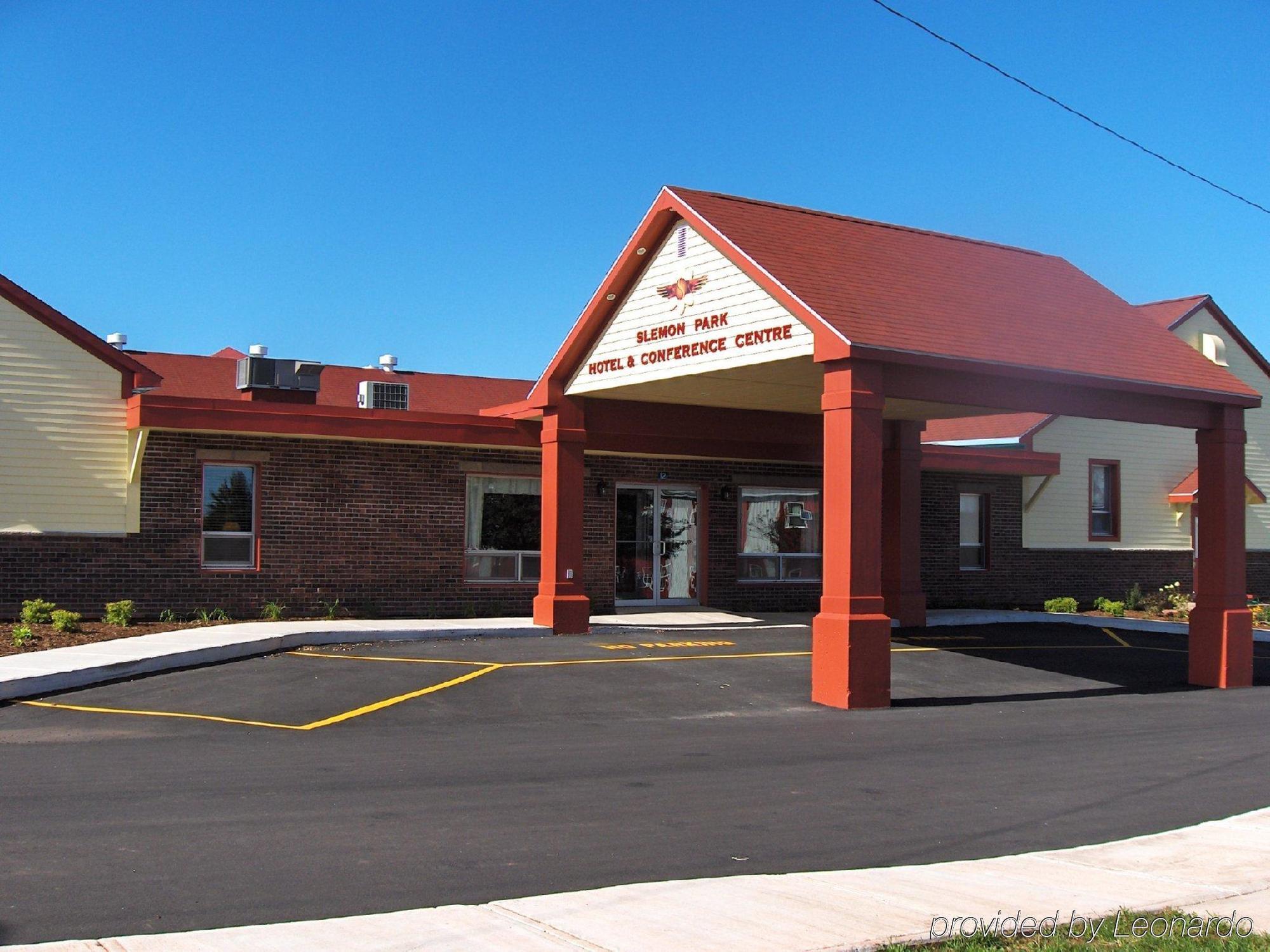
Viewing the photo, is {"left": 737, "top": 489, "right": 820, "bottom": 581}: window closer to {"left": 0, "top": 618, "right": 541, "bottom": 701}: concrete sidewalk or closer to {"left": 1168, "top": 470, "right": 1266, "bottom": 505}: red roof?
{"left": 0, "top": 618, "right": 541, "bottom": 701}: concrete sidewalk

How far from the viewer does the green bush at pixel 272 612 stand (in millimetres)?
21048

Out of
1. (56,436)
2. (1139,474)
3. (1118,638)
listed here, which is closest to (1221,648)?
(1118,638)

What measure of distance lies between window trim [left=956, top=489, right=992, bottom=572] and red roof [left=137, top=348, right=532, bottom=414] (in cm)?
1140

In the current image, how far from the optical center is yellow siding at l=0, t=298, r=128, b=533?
66.1 ft

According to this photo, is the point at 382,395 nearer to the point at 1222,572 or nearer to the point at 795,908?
the point at 1222,572

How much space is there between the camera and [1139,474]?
31625 mm

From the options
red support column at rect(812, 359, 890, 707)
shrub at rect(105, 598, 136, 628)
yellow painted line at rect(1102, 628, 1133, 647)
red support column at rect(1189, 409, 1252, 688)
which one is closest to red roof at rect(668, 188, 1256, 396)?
red support column at rect(812, 359, 890, 707)

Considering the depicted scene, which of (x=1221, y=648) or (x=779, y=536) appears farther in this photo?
(x=779, y=536)

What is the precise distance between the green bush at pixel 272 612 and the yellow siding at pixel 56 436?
2468 mm

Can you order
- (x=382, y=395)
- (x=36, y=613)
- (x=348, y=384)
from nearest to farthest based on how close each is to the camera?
(x=36, y=613) < (x=382, y=395) < (x=348, y=384)

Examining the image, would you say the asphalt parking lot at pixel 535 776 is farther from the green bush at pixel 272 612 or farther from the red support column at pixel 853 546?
the green bush at pixel 272 612

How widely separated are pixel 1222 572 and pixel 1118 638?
17.7 feet

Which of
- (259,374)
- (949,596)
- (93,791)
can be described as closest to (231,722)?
(93,791)

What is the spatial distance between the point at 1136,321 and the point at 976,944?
633 inches
